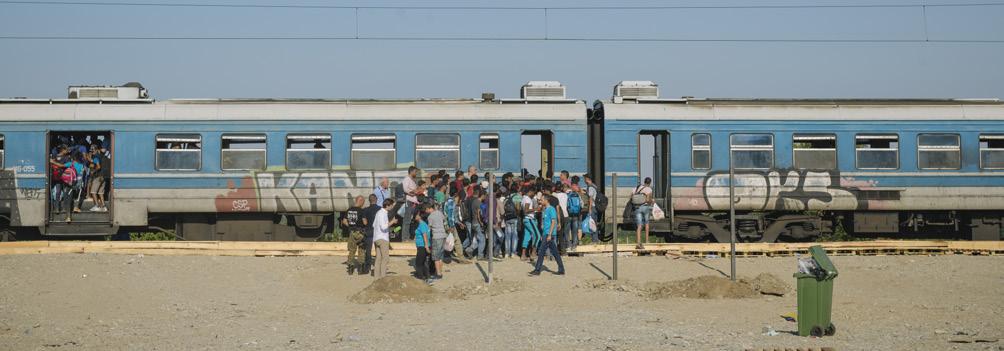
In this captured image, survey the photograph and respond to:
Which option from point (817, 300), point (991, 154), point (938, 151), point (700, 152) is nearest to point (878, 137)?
point (938, 151)

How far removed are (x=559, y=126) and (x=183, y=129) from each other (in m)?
8.05

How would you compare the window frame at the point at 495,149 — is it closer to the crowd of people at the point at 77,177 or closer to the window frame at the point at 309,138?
the window frame at the point at 309,138

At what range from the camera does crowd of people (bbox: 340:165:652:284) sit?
60.7 ft

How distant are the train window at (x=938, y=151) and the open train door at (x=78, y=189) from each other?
17.5m

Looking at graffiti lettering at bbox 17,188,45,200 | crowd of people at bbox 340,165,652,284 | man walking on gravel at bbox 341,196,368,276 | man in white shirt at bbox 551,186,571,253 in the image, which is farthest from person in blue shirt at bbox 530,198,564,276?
graffiti lettering at bbox 17,188,45,200

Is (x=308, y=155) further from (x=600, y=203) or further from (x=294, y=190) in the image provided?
(x=600, y=203)

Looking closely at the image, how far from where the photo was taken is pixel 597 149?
24922 millimetres

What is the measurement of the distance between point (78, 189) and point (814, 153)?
52.0 ft

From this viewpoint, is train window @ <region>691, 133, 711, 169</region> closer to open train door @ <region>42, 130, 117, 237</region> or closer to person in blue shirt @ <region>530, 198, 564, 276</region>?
person in blue shirt @ <region>530, 198, 564, 276</region>

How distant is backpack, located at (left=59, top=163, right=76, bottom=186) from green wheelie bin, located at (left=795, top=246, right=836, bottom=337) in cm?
1647

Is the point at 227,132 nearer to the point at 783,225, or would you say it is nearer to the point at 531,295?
the point at 531,295

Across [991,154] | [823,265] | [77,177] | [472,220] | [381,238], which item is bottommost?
[823,265]

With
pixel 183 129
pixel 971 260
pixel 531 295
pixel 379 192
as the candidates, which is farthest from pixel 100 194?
pixel 971 260

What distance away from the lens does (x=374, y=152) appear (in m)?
24.2
